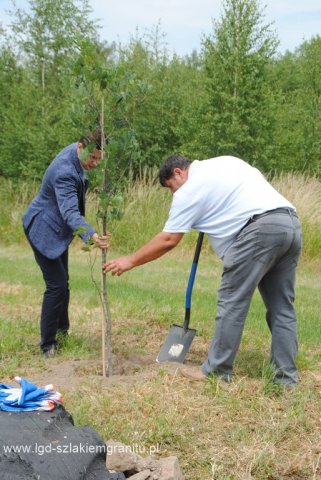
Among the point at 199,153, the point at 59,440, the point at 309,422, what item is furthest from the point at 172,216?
the point at 199,153

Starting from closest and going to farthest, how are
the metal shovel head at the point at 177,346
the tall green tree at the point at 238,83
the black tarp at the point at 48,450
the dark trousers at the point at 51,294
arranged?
the black tarp at the point at 48,450 < the metal shovel head at the point at 177,346 < the dark trousers at the point at 51,294 < the tall green tree at the point at 238,83

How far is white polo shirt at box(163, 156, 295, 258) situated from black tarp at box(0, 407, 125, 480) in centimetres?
180

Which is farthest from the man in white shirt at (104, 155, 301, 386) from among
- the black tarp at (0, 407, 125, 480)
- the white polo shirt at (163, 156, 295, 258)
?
the black tarp at (0, 407, 125, 480)

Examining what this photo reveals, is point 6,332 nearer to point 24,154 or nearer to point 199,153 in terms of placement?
point 199,153

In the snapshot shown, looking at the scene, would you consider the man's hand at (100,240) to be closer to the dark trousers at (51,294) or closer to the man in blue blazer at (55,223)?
the man in blue blazer at (55,223)

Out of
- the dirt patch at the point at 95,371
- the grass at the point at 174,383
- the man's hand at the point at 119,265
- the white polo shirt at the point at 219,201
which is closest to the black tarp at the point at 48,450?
the grass at the point at 174,383

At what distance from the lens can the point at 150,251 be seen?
4.66 m

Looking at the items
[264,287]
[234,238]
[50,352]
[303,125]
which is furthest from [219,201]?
[303,125]

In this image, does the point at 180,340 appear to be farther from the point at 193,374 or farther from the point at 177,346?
the point at 193,374

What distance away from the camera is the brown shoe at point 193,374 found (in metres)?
4.75

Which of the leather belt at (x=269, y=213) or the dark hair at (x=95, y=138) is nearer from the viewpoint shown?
the leather belt at (x=269, y=213)

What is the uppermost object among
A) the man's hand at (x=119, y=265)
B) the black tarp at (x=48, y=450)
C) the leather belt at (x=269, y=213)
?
the leather belt at (x=269, y=213)

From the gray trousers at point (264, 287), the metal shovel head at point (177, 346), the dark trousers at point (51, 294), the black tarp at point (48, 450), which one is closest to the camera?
the black tarp at point (48, 450)

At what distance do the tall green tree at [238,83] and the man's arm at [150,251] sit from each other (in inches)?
421
